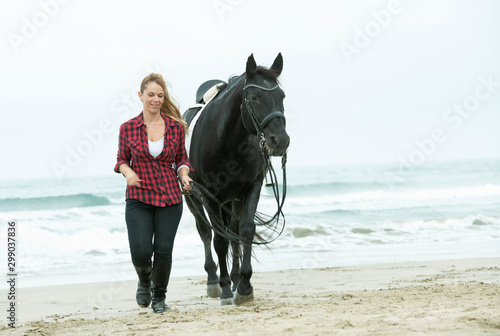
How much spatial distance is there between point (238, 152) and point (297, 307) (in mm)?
1407

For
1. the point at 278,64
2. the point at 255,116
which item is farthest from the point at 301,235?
the point at 255,116

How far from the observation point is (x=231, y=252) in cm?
608

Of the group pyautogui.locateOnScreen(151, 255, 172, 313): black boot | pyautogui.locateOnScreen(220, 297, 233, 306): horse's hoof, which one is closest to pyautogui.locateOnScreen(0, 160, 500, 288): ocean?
pyautogui.locateOnScreen(220, 297, 233, 306): horse's hoof

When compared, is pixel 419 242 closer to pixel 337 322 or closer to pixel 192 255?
pixel 192 255

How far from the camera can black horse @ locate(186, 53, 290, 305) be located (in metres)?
4.57

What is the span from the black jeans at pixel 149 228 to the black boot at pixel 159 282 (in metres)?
0.05

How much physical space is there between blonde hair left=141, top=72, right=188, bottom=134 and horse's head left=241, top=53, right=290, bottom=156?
548mm

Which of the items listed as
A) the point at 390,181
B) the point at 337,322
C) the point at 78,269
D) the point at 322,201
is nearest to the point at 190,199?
the point at 337,322

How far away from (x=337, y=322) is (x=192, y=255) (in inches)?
281

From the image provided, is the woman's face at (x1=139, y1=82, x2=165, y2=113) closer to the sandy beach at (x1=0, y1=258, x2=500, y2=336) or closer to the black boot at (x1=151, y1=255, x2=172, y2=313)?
the black boot at (x1=151, y1=255, x2=172, y2=313)

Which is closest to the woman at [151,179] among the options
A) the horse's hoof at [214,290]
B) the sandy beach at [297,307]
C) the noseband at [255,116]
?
the sandy beach at [297,307]

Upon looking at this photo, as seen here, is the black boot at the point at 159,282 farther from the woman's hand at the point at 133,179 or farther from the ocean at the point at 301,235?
the ocean at the point at 301,235

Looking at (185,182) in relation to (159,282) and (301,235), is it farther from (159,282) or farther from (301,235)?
(301,235)

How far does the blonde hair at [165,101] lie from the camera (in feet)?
13.9
